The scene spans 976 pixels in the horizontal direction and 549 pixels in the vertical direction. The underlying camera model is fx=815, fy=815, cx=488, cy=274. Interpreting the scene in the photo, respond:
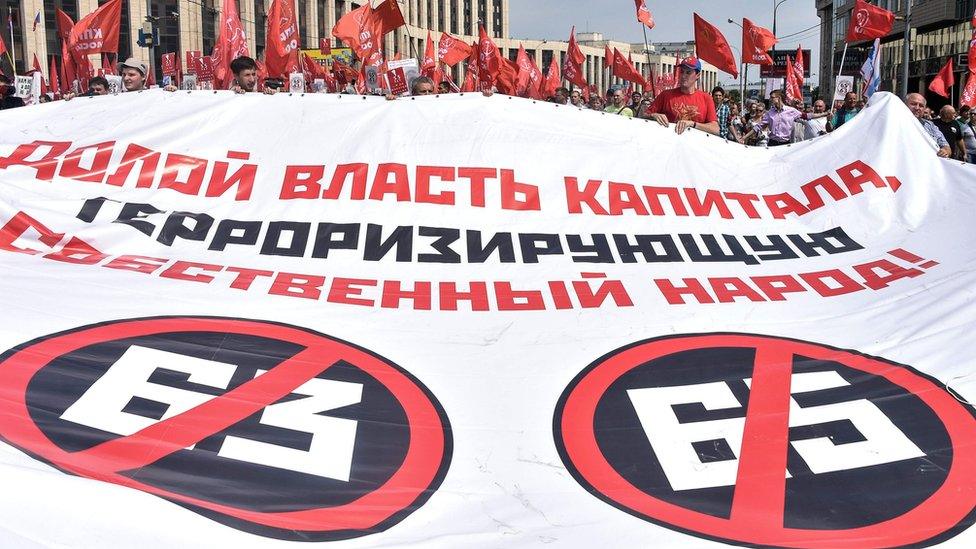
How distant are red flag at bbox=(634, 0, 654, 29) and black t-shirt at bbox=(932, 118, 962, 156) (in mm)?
6219

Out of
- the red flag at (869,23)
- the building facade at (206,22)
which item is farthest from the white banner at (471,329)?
the building facade at (206,22)

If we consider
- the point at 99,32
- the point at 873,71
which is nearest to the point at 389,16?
the point at 99,32

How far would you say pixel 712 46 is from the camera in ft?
31.2

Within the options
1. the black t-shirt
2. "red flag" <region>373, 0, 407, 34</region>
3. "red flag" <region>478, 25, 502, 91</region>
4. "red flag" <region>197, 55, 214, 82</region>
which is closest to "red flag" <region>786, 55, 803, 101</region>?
"red flag" <region>478, 25, 502, 91</region>

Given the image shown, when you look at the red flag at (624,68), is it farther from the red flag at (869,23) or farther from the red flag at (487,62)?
the red flag at (869,23)

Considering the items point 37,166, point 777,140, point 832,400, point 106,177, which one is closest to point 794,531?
point 832,400

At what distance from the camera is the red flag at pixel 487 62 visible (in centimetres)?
1554

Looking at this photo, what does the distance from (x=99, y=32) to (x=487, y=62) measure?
22.1 feet

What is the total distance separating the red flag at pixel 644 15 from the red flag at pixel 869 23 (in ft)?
12.0

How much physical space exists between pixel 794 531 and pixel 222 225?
3291 millimetres

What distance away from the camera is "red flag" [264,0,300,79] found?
14.8 m

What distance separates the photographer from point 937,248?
4426mm

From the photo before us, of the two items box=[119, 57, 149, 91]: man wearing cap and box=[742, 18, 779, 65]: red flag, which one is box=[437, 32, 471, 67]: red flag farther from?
box=[119, 57, 149, 91]: man wearing cap

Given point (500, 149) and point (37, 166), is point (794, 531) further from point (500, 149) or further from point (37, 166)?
point (37, 166)
